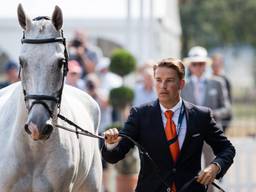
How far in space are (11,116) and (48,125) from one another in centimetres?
99

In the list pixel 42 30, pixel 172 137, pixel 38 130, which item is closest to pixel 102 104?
pixel 172 137

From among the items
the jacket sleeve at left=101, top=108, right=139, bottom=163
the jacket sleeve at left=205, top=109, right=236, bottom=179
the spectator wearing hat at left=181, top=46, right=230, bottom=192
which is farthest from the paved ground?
the jacket sleeve at left=101, top=108, right=139, bottom=163

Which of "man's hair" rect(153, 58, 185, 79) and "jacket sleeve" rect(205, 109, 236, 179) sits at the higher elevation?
"man's hair" rect(153, 58, 185, 79)

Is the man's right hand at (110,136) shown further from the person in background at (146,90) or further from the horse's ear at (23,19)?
the person in background at (146,90)

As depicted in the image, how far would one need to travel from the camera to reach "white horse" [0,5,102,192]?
21.2ft

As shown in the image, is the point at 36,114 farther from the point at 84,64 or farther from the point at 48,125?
the point at 84,64

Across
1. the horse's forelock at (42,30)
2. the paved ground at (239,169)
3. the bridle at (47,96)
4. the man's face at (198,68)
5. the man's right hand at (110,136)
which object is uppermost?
the horse's forelock at (42,30)

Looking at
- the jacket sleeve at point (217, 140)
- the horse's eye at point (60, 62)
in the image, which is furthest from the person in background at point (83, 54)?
the horse's eye at point (60, 62)

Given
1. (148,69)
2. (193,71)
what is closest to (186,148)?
(193,71)

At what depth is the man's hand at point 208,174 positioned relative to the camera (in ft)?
22.1

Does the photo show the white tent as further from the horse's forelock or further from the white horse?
the horse's forelock

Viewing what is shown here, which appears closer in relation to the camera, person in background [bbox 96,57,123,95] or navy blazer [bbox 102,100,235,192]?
navy blazer [bbox 102,100,235,192]

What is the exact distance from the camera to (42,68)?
6504 mm

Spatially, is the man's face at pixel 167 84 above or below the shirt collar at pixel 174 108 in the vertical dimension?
above
